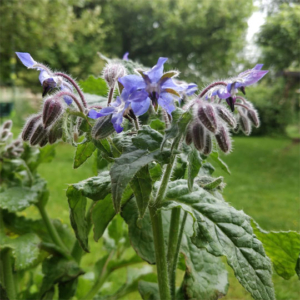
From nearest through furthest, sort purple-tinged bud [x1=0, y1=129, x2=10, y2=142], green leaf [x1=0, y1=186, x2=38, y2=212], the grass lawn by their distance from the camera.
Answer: green leaf [x1=0, y1=186, x2=38, y2=212] → purple-tinged bud [x1=0, y1=129, x2=10, y2=142] → the grass lawn

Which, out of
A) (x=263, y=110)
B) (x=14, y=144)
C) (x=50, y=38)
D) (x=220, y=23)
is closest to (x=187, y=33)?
(x=220, y=23)

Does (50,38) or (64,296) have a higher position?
(50,38)

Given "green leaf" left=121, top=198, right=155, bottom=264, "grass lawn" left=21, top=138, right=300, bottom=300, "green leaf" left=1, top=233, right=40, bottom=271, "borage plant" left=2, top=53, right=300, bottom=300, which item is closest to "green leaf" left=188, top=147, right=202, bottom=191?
"borage plant" left=2, top=53, right=300, bottom=300

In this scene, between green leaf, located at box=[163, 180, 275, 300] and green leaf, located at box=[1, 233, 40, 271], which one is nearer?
green leaf, located at box=[163, 180, 275, 300]

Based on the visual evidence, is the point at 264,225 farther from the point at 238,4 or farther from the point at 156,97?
the point at 238,4

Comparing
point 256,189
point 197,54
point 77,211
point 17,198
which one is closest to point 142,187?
point 77,211

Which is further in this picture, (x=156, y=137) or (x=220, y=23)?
(x=220, y=23)

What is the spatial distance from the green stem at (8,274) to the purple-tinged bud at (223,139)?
0.60 meters

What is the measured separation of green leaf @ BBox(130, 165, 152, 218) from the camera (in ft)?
1.60

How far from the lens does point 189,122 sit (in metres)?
0.49

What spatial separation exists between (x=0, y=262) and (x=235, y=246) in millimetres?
623

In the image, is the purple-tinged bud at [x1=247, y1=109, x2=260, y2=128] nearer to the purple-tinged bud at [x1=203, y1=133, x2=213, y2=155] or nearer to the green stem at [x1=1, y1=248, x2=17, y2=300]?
the purple-tinged bud at [x1=203, y1=133, x2=213, y2=155]

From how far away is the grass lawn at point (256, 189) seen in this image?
5.13ft

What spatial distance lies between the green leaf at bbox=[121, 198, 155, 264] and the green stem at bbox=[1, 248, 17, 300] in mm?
344
